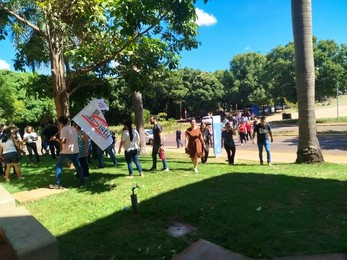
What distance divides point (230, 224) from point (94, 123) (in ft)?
14.5

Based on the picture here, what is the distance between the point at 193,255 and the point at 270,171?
6.18m

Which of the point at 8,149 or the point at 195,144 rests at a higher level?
the point at 8,149

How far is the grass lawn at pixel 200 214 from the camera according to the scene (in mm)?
4523

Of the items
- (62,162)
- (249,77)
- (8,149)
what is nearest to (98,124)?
(62,162)

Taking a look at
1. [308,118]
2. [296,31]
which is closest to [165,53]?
[296,31]

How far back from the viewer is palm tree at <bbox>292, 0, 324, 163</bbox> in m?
10.7

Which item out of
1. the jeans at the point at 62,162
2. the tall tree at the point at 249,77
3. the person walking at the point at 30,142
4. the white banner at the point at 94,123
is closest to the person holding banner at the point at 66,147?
the jeans at the point at 62,162

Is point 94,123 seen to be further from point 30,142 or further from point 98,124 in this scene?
point 30,142

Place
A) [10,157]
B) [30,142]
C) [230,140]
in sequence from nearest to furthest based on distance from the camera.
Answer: [10,157], [230,140], [30,142]

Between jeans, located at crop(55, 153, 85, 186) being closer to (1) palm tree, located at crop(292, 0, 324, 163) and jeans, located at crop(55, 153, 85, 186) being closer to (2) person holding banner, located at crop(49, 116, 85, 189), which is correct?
(2) person holding banner, located at crop(49, 116, 85, 189)

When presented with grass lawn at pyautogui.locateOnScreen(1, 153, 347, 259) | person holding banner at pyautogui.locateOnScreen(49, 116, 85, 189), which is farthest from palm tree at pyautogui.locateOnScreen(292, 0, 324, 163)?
person holding banner at pyautogui.locateOnScreen(49, 116, 85, 189)

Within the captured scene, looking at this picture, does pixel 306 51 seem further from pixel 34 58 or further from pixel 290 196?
pixel 34 58

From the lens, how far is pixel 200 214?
5.71 meters

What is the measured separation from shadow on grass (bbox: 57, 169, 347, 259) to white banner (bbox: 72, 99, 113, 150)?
2227 mm
